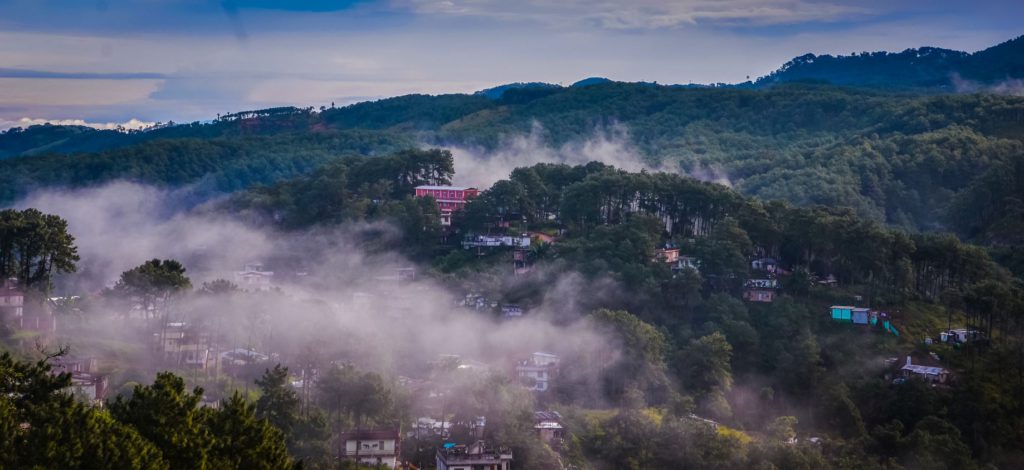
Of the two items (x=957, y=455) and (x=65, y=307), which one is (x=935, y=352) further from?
(x=65, y=307)

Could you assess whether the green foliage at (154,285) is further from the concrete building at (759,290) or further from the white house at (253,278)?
the concrete building at (759,290)

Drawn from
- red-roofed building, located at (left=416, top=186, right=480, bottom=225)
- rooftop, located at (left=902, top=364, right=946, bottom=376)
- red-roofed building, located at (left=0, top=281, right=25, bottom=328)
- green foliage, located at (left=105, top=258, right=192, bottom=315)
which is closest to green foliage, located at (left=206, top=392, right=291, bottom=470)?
green foliage, located at (left=105, top=258, right=192, bottom=315)

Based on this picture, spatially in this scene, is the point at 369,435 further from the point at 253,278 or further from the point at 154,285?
the point at 253,278

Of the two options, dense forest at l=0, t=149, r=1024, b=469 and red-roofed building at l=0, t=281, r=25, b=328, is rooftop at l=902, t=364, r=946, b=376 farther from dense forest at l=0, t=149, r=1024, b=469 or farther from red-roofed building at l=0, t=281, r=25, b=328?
red-roofed building at l=0, t=281, r=25, b=328

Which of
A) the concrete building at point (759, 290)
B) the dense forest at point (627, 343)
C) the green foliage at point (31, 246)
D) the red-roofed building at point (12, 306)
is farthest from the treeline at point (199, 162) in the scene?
the red-roofed building at point (12, 306)

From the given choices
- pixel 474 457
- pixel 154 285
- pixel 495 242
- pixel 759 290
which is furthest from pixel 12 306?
pixel 759 290

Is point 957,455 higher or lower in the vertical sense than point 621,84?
lower

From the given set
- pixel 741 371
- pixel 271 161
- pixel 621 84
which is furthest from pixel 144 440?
pixel 621 84
